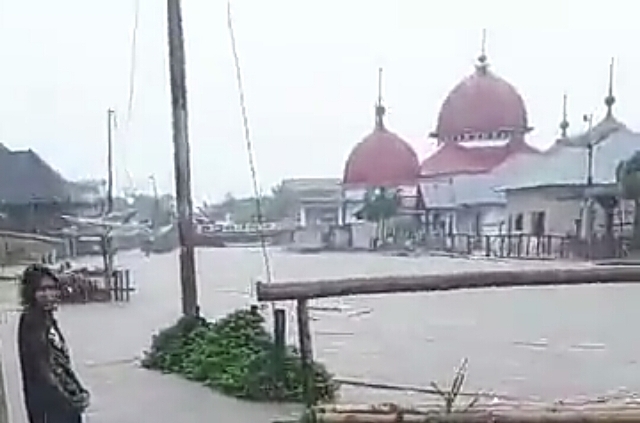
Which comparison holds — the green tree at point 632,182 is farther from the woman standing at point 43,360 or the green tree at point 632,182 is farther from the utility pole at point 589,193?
the woman standing at point 43,360

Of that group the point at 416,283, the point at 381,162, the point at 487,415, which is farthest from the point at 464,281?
the point at 381,162

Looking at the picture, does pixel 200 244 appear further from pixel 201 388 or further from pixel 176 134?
pixel 201 388

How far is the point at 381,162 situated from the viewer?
34.8 ft

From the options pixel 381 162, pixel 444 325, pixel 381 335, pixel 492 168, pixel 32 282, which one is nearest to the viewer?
pixel 32 282

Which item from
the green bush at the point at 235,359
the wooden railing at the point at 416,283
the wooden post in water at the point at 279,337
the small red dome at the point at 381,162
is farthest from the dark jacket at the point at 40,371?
the small red dome at the point at 381,162

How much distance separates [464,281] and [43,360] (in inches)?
73.6

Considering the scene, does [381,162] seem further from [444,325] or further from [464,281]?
[464,281]

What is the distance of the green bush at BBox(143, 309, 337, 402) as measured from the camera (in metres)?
6.07

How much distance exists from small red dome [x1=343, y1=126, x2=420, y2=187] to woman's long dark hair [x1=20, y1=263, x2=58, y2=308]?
21.9 feet

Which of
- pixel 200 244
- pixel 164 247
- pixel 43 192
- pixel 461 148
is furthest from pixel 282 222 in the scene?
pixel 461 148

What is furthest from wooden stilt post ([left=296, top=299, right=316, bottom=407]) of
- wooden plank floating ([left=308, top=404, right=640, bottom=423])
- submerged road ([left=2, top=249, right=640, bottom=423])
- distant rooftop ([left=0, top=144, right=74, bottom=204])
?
distant rooftop ([left=0, top=144, right=74, bottom=204])

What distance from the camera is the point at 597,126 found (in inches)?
500

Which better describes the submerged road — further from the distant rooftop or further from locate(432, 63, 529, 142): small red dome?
locate(432, 63, 529, 142): small red dome

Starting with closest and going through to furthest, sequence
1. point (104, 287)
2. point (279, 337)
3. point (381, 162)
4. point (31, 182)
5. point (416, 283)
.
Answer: point (416, 283)
point (279, 337)
point (31, 182)
point (381, 162)
point (104, 287)
